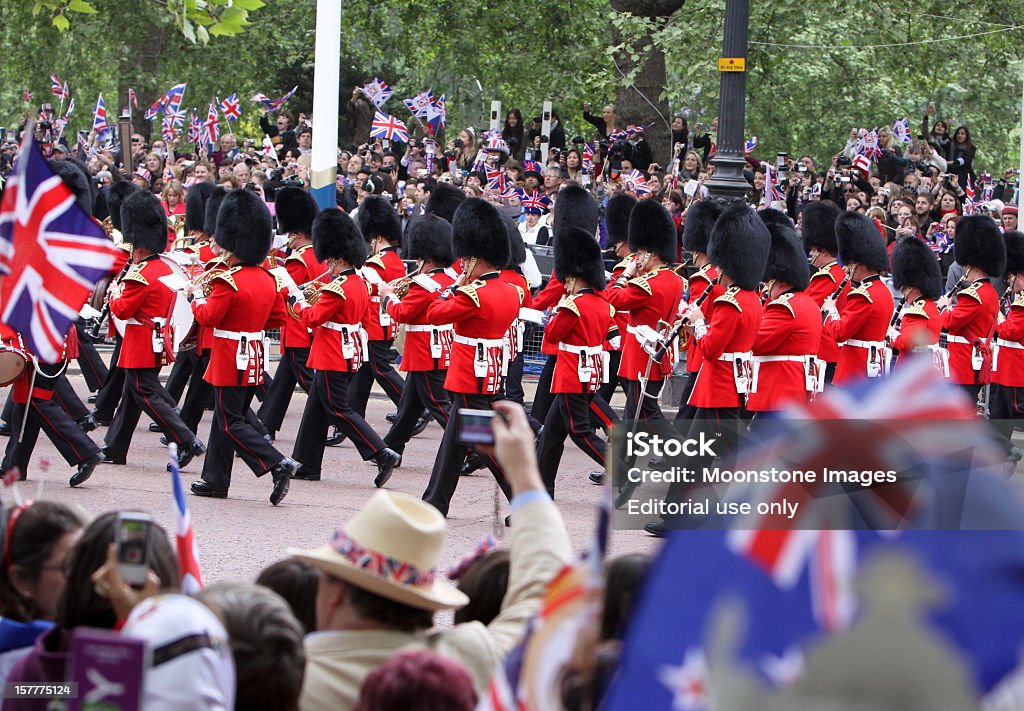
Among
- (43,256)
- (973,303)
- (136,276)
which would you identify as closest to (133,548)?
(43,256)

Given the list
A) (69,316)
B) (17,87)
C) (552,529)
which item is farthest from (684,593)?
(17,87)

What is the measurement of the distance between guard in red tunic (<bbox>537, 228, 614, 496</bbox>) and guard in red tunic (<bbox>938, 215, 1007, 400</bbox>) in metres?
2.54

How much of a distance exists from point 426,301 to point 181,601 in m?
6.48

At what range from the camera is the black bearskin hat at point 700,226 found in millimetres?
10453

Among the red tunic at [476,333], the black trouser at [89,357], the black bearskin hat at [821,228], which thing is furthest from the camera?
the black trouser at [89,357]

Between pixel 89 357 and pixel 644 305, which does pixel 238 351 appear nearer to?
pixel 644 305

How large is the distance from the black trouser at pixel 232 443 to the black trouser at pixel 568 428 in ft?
4.36

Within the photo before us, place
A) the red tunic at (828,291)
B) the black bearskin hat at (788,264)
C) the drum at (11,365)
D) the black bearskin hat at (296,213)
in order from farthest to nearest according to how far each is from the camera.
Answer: the black bearskin hat at (296,213) < the red tunic at (828,291) < the black bearskin hat at (788,264) < the drum at (11,365)

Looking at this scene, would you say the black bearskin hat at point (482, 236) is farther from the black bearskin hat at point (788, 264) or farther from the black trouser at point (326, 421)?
the black bearskin hat at point (788, 264)

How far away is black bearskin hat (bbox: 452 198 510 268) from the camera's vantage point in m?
8.51

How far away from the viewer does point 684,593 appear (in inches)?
70.6

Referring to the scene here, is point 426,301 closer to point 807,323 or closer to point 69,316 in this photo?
point 807,323

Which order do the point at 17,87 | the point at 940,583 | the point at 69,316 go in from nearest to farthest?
the point at 940,583 < the point at 69,316 < the point at 17,87

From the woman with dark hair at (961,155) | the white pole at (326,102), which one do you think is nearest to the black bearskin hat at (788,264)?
the white pole at (326,102)
